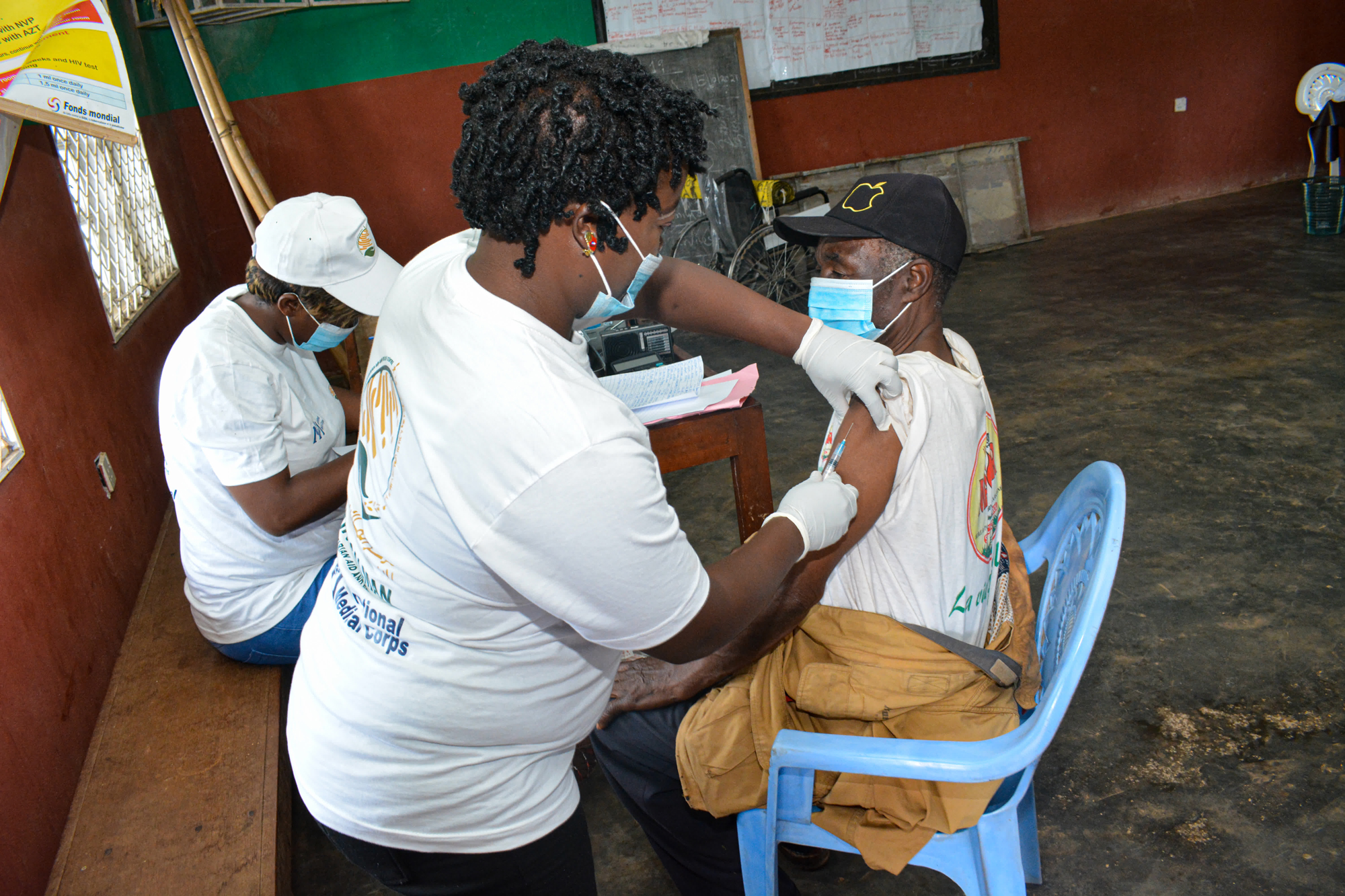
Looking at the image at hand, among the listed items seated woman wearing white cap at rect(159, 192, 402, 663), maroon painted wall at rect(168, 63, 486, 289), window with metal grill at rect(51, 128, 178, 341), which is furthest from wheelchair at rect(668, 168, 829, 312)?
seated woman wearing white cap at rect(159, 192, 402, 663)

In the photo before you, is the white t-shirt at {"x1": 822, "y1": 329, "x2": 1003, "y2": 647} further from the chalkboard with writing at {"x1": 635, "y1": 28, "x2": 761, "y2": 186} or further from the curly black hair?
the chalkboard with writing at {"x1": 635, "y1": 28, "x2": 761, "y2": 186}

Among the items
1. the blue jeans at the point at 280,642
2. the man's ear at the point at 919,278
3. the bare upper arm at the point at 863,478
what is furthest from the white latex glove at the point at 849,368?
the blue jeans at the point at 280,642

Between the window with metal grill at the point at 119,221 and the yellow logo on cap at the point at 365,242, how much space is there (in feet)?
5.37

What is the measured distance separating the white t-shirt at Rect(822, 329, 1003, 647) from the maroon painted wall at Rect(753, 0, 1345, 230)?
566cm

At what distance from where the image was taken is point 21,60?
187cm

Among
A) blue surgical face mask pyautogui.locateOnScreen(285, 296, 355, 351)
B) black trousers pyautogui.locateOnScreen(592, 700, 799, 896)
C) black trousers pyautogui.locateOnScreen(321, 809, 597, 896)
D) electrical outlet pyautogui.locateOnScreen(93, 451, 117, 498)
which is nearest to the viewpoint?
black trousers pyautogui.locateOnScreen(321, 809, 597, 896)

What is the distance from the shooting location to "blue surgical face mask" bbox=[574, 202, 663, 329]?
0.87 meters

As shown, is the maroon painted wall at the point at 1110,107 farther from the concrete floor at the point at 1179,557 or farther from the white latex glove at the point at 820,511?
the white latex glove at the point at 820,511

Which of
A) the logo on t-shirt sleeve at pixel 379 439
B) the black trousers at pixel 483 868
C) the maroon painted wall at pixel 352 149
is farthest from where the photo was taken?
the maroon painted wall at pixel 352 149

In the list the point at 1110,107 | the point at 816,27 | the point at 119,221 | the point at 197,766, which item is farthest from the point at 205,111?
the point at 1110,107

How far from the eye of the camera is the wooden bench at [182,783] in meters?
1.43

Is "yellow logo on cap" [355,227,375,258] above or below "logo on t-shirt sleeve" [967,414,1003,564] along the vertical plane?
above

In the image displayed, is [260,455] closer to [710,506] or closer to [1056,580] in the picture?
[1056,580]

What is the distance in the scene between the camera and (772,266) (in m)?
5.45
